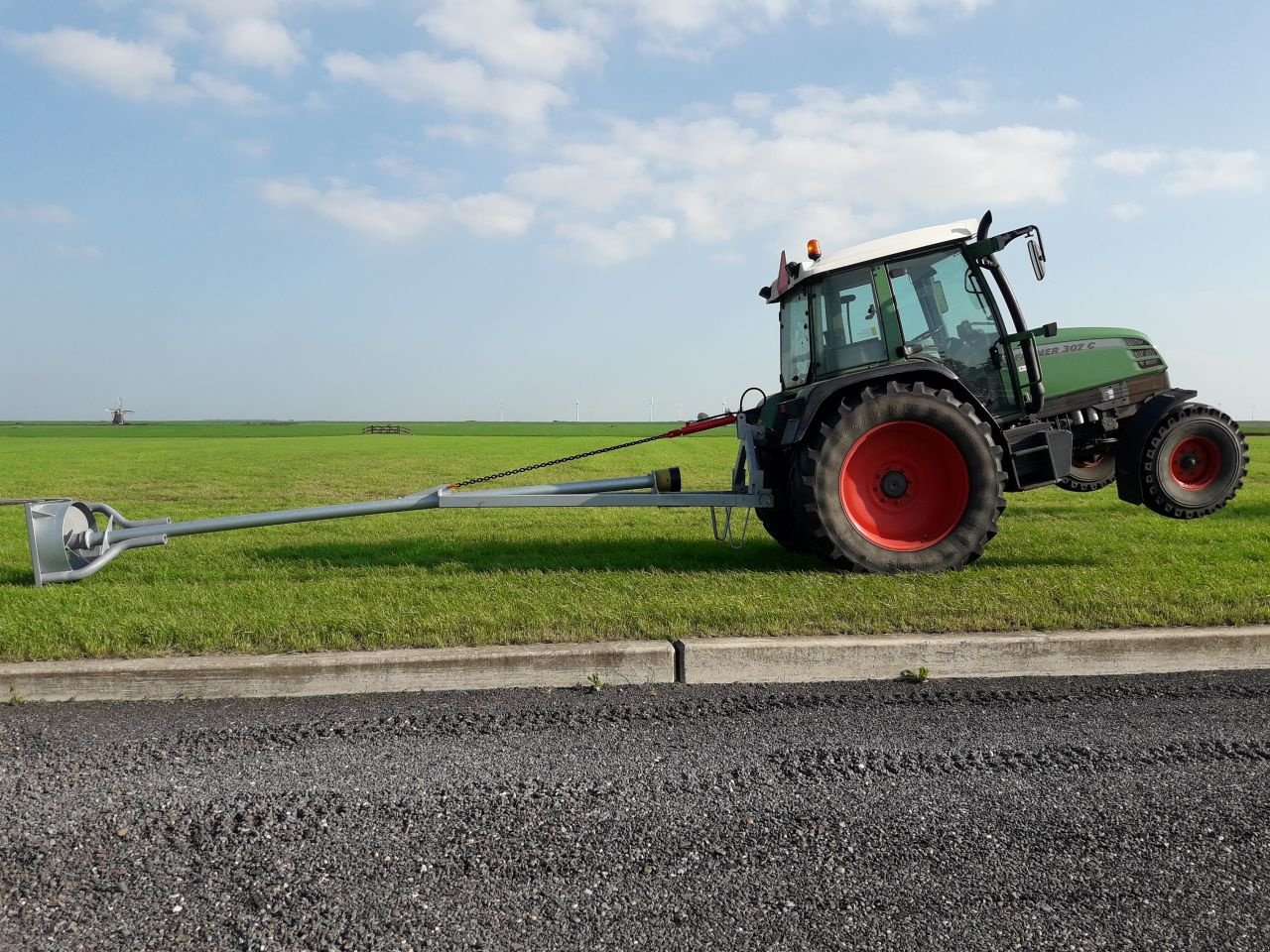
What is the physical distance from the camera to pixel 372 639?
16.9ft

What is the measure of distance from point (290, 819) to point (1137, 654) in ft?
14.1

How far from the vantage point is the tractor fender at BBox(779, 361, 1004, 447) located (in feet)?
22.2

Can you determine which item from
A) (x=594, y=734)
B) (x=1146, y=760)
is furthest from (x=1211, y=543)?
(x=594, y=734)

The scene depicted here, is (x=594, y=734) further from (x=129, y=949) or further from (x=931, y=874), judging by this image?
(x=129, y=949)

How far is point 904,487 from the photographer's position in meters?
6.95

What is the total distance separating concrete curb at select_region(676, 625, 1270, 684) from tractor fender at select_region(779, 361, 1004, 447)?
209cm

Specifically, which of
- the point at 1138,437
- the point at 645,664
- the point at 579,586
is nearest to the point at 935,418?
the point at 1138,437

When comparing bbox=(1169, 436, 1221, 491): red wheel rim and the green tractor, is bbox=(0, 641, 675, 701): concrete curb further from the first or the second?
bbox=(1169, 436, 1221, 491): red wheel rim

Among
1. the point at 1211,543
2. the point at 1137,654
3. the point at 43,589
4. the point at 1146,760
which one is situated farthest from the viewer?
the point at 1211,543

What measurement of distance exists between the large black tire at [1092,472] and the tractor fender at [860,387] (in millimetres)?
2031

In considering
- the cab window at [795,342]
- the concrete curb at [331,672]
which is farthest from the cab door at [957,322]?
the concrete curb at [331,672]

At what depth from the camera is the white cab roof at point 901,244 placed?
6.96m

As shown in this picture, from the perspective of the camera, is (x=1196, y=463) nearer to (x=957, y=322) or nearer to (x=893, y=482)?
(x=957, y=322)

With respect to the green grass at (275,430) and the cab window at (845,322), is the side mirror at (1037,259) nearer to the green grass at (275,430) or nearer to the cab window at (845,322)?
the cab window at (845,322)
